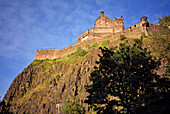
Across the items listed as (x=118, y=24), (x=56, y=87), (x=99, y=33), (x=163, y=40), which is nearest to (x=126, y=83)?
(x=163, y=40)

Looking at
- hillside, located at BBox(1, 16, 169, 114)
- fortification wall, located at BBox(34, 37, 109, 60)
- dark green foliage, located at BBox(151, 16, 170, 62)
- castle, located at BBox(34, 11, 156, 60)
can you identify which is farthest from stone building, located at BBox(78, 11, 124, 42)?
dark green foliage, located at BBox(151, 16, 170, 62)

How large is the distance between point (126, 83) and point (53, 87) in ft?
96.0

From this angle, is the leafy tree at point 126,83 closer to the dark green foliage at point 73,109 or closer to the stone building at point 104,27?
the dark green foliage at point 73,109

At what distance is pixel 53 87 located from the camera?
39156 millimetres

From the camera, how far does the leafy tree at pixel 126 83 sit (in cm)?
1261

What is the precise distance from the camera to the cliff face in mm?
34312

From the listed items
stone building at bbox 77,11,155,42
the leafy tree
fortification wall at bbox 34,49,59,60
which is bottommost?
the leafy tree

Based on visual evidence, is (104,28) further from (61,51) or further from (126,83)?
(126,83)

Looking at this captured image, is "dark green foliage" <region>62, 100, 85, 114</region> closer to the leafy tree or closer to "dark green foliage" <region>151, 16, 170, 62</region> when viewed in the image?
the leafy tree

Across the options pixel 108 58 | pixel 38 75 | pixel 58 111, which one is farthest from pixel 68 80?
pixel 108 58

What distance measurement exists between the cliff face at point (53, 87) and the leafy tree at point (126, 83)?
1831cm

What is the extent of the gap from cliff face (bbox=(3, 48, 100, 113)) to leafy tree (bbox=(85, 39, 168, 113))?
18306mm

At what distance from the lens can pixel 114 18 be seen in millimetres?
55812

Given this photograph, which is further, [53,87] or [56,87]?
[53,87]
